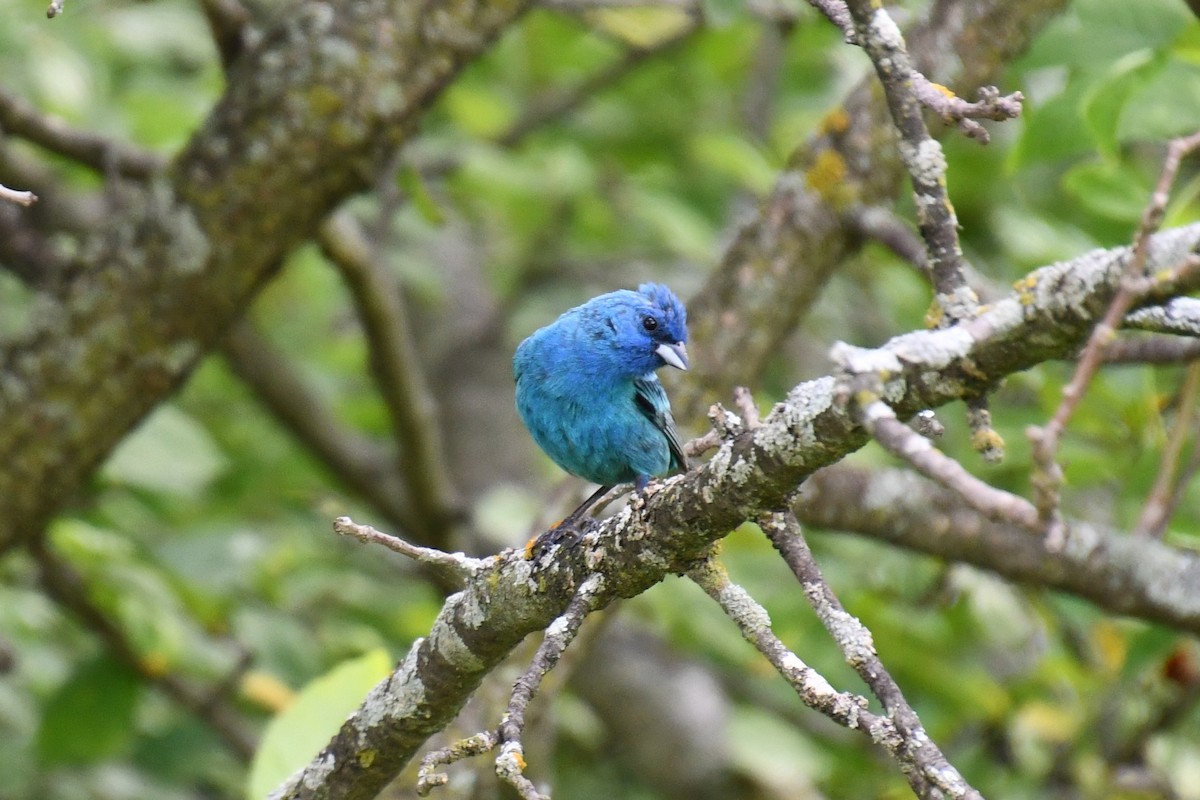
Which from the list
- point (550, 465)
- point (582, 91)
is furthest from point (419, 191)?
point (550, 465)

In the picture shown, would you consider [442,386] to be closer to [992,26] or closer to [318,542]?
[318,542]

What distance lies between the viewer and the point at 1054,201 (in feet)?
24.0

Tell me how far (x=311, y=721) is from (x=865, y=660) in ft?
5.41

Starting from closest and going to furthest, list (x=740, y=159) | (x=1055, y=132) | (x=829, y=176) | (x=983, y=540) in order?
(x=1055, y=132)
(x=983, y=540)
(x=829, y=176)
(x=740, y=159)

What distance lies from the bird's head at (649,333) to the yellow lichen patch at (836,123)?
2.88 ft

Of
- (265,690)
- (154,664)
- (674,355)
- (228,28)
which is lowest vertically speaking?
(154,664)

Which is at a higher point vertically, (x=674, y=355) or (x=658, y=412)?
(x=674, y=355)

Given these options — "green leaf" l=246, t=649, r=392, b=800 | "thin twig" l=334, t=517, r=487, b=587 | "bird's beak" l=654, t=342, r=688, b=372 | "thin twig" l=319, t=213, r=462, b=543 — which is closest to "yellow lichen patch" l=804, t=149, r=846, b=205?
"bird's beak" l=654, t=342, r=688, b=372

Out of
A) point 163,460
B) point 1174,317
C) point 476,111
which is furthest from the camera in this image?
point 476,111

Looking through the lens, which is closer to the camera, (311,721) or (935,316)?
(935,316)

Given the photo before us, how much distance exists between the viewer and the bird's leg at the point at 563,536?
2438mm

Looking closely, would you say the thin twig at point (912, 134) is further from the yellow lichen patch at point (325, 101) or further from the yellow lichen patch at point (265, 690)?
the yellow lichen patch at point (265, 690)

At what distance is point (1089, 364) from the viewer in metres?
1.37

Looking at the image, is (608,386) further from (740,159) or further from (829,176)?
(740,159)
